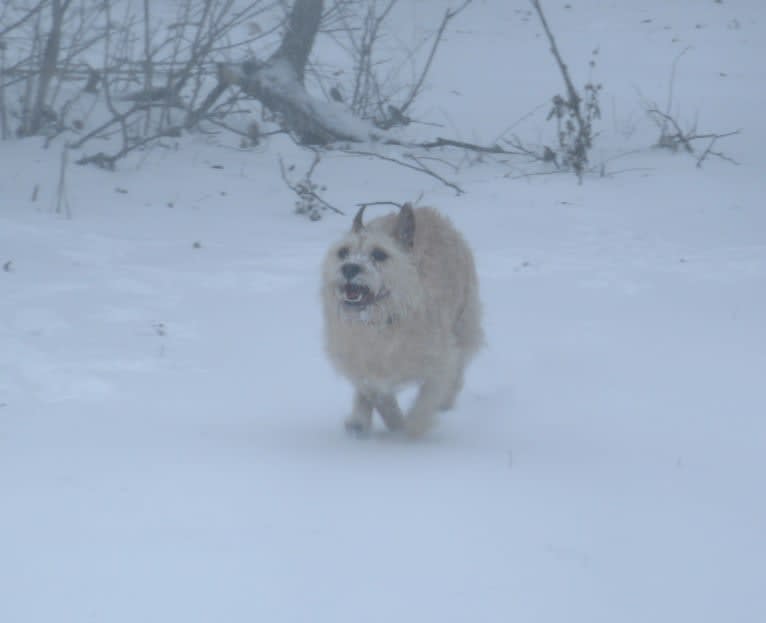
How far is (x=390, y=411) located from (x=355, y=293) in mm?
843

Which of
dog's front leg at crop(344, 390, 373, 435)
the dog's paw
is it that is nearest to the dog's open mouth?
dog's front leg at crop(344, 390, 373, 435)

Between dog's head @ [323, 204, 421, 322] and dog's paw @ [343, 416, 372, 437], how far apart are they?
61 cm

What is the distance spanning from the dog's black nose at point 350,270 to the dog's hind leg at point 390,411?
2.55 feet

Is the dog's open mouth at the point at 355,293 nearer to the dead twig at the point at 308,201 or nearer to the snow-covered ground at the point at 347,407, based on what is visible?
the snow-covered ground at the point at 347,407

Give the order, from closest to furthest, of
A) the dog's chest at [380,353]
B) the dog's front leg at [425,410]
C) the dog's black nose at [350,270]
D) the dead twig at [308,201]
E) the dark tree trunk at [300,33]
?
the dog's black nose at [350,270] → the dog's chest at [380,353] → the dog's front leg at [425,410] → the dead twig at [308,201] → the dark tree trunk at [300,33]

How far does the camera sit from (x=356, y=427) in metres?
5.58

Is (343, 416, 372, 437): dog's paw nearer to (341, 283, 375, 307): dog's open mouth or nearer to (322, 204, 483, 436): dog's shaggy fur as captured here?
(322, 204, 483, 436): dog's shaggy fur

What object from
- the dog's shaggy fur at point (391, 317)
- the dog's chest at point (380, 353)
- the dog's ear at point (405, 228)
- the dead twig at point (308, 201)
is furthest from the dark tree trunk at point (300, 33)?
the dog's chest at point (380, 353)

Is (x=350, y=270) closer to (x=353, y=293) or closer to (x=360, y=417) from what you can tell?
(x=353, y=293)

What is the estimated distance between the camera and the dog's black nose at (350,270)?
5.08 metres

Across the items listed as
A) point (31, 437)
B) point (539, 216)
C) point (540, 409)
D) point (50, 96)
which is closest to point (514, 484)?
point (540, 409)

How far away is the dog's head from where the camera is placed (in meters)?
5.11

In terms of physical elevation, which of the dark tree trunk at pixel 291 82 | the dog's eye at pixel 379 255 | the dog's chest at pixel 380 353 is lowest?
the dog's chest at pixel 380 353

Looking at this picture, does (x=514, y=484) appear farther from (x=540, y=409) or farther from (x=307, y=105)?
(x=307, y=105)
